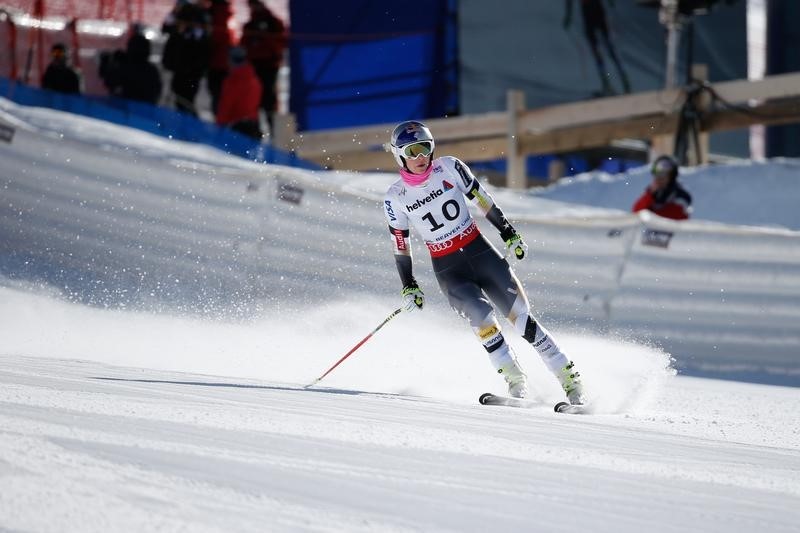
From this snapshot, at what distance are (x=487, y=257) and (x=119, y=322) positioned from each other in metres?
3.63

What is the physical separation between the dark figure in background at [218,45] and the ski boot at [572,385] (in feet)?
25.9

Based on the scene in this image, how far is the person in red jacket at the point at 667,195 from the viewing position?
11719 mm

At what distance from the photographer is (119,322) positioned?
394 inches

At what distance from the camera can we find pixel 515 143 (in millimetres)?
15117

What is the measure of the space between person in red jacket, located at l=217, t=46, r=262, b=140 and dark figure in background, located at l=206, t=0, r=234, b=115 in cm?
16

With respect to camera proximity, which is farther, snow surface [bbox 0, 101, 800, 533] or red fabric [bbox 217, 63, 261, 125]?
red fabric [bbox 217, 63, 261, 125]

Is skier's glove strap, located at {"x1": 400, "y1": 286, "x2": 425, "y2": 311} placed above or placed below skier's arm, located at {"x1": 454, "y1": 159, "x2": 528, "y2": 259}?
below

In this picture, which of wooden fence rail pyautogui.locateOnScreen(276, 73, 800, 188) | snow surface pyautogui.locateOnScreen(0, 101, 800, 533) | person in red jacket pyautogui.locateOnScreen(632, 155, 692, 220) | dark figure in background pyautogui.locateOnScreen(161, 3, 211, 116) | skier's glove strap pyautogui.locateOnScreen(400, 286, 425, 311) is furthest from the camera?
wooden fence rail pyautogui.locateOnScreen(276, 73, 800, 188)

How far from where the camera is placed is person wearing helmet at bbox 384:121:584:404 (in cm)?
755

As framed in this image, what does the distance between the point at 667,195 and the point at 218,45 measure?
561cm

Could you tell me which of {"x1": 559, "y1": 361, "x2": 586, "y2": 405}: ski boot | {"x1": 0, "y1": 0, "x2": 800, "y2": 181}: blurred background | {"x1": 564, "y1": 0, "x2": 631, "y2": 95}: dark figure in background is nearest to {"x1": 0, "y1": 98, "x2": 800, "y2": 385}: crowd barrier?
{"x1": 559, "y1": 361, "x2": 586, "y2": 405}: ski boot

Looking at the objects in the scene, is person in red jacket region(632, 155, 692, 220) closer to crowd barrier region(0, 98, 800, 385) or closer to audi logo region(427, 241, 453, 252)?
crowd barrier region(0, 98, 800, 385)

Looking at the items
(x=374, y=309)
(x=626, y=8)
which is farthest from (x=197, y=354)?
(x=626, y=8)

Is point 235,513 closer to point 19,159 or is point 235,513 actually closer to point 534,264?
point 534,264
